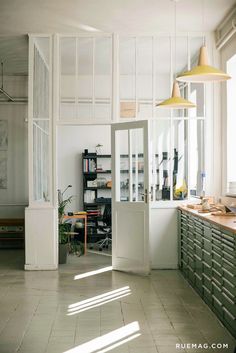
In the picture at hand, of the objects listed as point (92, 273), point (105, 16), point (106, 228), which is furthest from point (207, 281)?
point (106, 228)

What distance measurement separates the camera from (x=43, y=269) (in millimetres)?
7301

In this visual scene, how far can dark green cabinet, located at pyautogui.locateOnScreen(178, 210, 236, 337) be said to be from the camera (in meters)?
4.18

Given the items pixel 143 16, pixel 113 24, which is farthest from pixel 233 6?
pixel 113 24

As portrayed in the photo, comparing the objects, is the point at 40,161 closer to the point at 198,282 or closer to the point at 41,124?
the point at 41,124

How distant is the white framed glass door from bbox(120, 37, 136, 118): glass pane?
52cm

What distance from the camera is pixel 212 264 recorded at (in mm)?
4828

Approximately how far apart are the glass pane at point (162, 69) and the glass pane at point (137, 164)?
66.1 inches

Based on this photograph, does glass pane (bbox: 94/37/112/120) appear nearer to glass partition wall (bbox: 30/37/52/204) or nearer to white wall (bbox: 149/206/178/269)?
glass partition wall (bbox: 30/37/52/204)

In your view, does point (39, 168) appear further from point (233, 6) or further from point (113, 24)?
point (233, 6)

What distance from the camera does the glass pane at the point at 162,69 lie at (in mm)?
7879

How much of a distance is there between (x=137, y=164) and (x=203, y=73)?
3.09 m

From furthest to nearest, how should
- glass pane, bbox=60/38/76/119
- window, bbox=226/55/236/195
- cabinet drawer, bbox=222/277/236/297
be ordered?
glass pane, bbox=60/38/76/119 → window, bbox=226/55/236/195 → cabinet drawer, bbox=222/277/236/297

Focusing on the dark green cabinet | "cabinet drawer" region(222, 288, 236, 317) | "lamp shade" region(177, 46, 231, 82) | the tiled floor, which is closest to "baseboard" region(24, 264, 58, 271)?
the tiled floor

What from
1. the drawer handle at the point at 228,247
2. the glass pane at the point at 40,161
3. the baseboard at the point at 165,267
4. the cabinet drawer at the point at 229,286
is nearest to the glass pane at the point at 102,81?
the glass pane at the point at 40,161
